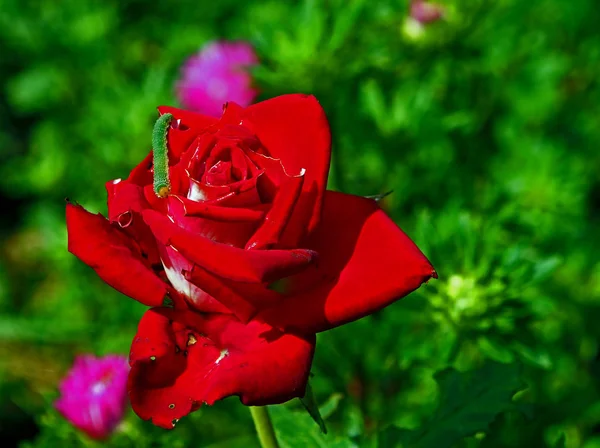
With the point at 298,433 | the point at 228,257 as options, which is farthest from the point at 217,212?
the point at 298,433

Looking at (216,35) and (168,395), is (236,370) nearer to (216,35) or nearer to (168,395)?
(168,395)

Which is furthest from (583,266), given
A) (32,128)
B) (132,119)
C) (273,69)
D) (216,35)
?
(32,128)

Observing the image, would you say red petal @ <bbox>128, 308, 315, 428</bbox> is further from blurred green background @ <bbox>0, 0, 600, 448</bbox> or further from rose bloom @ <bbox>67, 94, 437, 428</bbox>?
blurred green background @ <bbox>0, 0, 600, 448</bbox>

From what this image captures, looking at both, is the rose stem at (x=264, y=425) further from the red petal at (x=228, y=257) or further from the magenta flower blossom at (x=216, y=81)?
the magenta flower blossom at (x=216, y=81)

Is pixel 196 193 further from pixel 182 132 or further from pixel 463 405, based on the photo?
pixel 463 405

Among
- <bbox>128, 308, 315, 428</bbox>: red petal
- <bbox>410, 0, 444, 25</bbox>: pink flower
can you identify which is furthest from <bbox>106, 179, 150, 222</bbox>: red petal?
<bbox>410, 0, 444, 25</bbox>: pink flower

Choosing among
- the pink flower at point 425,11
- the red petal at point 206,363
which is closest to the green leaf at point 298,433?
the red petal at point 206,363
